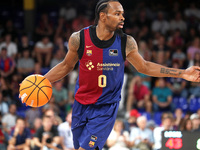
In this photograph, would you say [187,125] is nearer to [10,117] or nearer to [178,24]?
[10,117]

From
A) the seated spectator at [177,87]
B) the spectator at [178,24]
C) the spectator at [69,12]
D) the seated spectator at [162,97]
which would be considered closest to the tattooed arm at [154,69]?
the seated spectator at [162,97]

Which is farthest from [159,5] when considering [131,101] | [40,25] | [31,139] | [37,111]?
[31,139]

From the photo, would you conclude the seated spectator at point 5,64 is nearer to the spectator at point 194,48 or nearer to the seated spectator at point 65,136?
the seated spectator at point 65,136

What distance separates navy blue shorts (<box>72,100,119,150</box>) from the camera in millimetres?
4250

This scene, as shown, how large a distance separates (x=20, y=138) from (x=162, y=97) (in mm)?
4312

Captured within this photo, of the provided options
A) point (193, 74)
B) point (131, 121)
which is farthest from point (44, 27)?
point (193, 74)

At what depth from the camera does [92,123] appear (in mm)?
4273

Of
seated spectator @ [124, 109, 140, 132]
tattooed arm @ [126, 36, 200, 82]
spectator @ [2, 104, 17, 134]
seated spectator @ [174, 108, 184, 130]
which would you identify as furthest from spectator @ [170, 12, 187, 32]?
tattooed arm @ [126, 36, 200, 82]

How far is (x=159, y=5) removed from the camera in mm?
14883

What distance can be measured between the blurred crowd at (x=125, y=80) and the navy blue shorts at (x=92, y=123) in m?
3.63

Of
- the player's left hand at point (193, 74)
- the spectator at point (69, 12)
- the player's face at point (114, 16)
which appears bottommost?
the player's left hand at point (193, 74)

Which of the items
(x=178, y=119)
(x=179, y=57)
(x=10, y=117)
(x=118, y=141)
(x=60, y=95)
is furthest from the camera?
(x=179, y=57)

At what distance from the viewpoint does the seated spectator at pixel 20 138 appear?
27.0ft

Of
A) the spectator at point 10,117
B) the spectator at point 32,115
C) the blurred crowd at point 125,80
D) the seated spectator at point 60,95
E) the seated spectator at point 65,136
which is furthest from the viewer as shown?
the seated spectator at point 60,95
